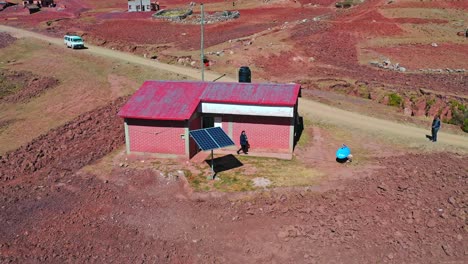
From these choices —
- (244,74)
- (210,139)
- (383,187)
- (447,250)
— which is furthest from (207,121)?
(447,250)

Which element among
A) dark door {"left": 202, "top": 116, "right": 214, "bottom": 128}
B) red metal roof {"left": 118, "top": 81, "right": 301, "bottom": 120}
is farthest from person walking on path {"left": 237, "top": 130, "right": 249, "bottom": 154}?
dark door {"left": 202, "top": 116, "right": 214, "bottom": 128}

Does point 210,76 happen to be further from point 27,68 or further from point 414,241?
point 414,241

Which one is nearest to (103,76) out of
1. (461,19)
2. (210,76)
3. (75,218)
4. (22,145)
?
(210,76)

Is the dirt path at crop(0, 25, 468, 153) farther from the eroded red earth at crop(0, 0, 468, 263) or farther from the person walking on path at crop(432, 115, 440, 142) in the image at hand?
the eroded red earth at crop(0, 0, 468, 263)

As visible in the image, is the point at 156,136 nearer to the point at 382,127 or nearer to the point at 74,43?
the point at 382,127

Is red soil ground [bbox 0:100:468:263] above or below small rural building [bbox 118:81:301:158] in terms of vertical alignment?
below

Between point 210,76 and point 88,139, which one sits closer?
point 88,139

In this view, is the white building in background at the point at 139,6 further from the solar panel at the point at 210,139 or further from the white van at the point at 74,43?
the solar panel at the point at 210,139
